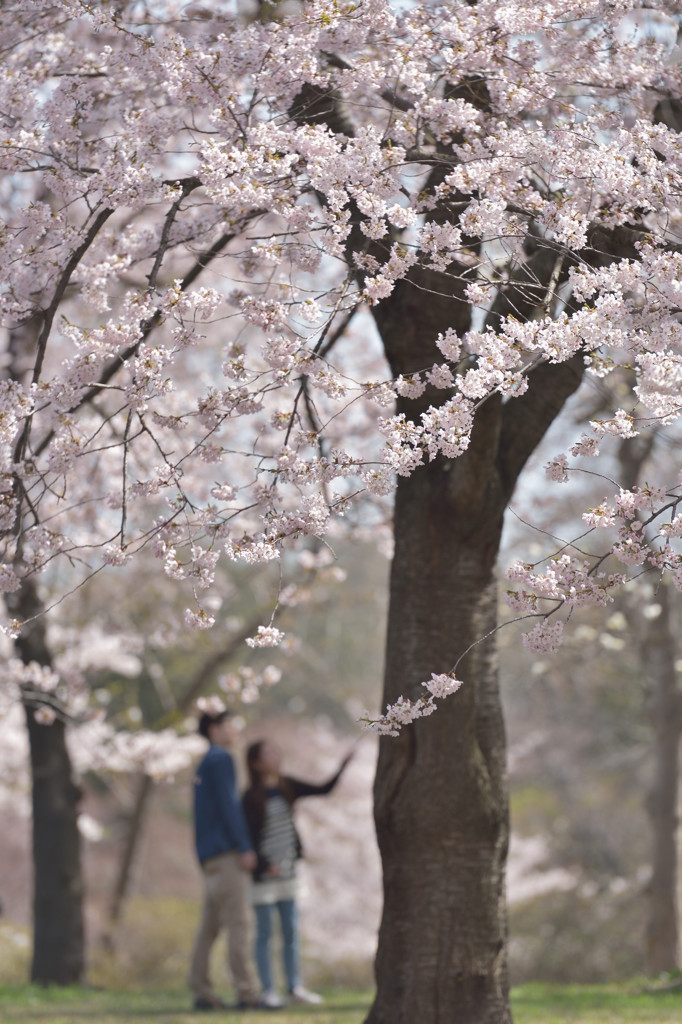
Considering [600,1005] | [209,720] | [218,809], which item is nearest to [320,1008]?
[218,809]

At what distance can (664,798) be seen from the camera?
34.0 feet

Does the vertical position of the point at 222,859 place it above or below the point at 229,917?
above

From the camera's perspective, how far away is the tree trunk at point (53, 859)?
8656 mm

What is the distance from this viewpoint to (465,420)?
3559 mm

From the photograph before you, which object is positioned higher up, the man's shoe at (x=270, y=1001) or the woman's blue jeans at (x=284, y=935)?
the woman's blue jeans at (x=284, y=935)

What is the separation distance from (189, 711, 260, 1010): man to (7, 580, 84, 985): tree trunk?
75.7 inches

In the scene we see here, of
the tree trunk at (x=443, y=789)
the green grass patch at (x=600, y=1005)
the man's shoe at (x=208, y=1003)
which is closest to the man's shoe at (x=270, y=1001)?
the man's shoe at (x=208, y=1003)

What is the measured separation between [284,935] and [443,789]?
119 inches

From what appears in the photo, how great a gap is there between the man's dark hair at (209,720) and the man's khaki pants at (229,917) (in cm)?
79

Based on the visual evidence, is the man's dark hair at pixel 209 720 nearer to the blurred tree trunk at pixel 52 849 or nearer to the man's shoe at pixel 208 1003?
the man's shoe at pixel 208 1003

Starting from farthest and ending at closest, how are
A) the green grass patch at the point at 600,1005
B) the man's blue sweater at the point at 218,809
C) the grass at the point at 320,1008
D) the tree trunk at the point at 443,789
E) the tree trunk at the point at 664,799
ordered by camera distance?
the tree trunk at the point at 664,799 < the man's blue sweater at the point at 218,809 < the grass at the point at 320,1008 < the green grass patch at the point at 600,1005 < the tree trunk at the point at 443,789

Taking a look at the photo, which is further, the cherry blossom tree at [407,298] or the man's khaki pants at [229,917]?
the man's khaki pants at [229,917]

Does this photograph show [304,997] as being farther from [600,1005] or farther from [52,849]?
[52,849]

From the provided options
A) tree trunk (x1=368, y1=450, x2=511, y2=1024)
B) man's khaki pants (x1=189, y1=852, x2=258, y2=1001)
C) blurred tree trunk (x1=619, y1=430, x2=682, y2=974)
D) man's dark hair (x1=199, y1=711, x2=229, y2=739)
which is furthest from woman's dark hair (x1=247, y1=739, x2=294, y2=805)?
blurred tree trunk (x1=619, y1=430, x2=682, y2=974)
